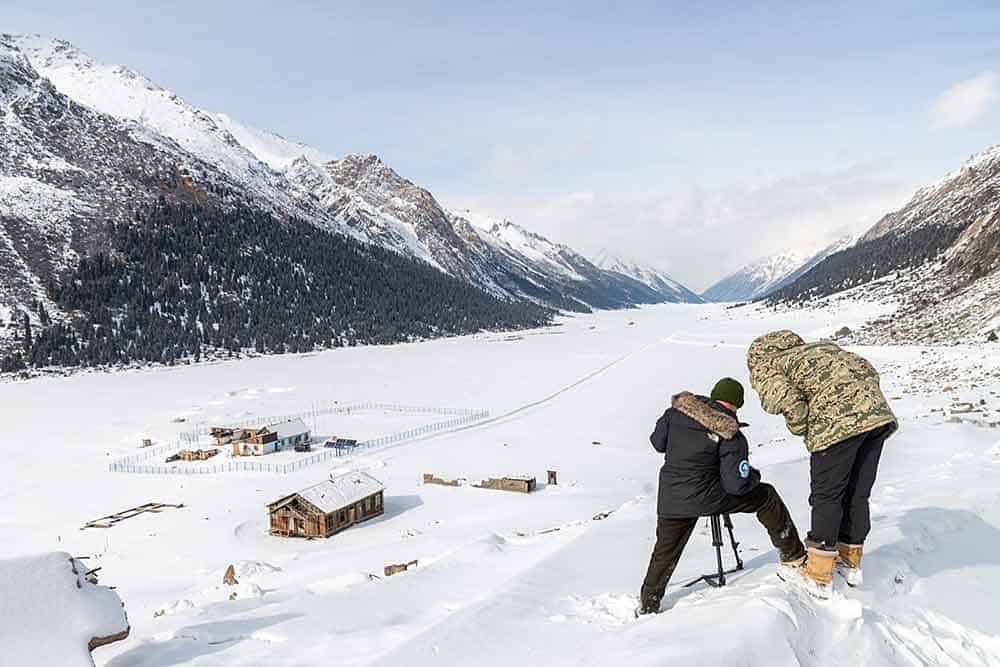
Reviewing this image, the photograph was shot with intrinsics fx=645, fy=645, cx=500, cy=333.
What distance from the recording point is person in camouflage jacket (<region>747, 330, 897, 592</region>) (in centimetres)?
618

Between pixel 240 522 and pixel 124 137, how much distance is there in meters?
181

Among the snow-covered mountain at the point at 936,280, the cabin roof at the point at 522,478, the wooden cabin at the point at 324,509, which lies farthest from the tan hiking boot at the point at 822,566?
the snow-covered mountain at the point at 936,280

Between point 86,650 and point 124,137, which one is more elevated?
point 124,137

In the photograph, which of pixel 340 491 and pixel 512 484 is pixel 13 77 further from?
pixel 512 484

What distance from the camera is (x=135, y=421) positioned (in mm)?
51500

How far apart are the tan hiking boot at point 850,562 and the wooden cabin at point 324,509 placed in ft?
71.3

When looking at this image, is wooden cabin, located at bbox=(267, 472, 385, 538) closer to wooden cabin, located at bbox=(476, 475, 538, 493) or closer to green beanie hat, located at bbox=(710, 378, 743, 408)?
wooden cabin, located at bbox=(476, 475, 538, 493)

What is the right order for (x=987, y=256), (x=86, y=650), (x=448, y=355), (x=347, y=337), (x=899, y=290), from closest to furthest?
(x=86, y=650) < (x=987, y=256) < (x=448, y=355) < (x=899, y=290) < (x=347, y=337)

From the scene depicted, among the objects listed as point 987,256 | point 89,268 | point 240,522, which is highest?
point 89,268

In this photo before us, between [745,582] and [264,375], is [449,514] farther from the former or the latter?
[264,375]

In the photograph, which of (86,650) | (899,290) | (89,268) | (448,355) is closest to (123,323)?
(89,268)

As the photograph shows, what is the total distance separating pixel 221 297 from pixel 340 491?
397 feet

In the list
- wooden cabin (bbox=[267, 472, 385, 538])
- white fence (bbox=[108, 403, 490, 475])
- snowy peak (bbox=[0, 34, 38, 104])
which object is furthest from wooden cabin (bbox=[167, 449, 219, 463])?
snowy peak (bbox=[0, 34, 38, 104])

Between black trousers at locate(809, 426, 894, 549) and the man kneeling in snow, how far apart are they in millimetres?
342
